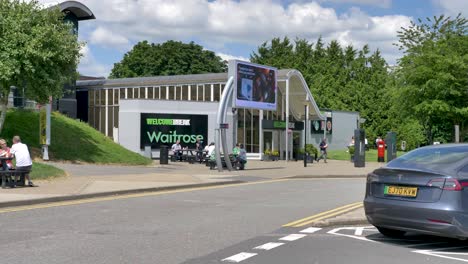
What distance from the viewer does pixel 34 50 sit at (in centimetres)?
2561

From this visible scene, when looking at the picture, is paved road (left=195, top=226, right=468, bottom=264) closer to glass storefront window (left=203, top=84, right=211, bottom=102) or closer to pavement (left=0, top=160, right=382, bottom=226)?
pavement (left=0, top=160, right=382, bottom=226)

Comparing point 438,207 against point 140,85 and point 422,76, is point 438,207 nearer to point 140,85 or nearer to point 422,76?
point 422,76

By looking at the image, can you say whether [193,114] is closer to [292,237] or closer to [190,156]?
[190,156]

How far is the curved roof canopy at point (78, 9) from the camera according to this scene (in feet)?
143

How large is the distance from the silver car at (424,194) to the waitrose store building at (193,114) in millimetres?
24080

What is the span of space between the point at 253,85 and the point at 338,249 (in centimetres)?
2590

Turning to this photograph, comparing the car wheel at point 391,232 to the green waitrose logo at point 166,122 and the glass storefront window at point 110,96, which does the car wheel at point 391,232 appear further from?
the glass storefront window at point 110,96

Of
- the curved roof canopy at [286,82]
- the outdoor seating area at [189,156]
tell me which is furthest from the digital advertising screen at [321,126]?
the outdoor seating area at [189,156]

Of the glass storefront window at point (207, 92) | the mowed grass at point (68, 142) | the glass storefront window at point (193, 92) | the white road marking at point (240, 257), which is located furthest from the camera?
the glass storefront window at point (193, 92)

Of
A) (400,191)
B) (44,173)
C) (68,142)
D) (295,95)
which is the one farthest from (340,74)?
(400,191)

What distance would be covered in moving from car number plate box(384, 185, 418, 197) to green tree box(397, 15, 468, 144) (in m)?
31.8

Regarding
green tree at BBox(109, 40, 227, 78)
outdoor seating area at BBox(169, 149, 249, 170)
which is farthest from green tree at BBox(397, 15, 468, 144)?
green tree at BBox(109, 40, 227, 78)

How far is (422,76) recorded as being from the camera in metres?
40.4

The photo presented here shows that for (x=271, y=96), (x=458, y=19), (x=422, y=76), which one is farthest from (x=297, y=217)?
(x=458, y=19)
